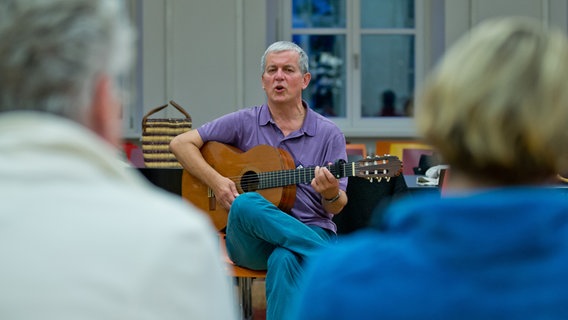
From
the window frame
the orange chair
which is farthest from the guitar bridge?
the window frame

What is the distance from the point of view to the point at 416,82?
30.1 feet

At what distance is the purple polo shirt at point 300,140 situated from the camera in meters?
4.23

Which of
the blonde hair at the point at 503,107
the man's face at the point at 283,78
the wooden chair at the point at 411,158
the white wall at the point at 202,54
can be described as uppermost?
the white wall at the point at 202,54

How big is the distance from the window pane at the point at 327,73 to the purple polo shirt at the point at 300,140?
4.61 metres

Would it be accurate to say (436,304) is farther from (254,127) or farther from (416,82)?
(416,82)

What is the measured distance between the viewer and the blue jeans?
375 centimetres

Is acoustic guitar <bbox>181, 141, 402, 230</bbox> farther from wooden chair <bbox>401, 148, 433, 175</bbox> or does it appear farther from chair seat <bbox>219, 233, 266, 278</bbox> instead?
wooden chair <bbox>401, 148, 433, 175</bbox>

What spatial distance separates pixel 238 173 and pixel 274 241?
738mm

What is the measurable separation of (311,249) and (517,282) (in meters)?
2.59

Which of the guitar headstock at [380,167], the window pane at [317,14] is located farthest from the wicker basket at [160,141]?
the window pane at [317,14]

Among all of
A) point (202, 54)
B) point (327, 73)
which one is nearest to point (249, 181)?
point (202, 54)

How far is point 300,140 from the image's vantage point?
14.3 ft

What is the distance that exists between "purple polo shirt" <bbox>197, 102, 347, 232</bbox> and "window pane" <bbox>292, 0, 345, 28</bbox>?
4.69 m

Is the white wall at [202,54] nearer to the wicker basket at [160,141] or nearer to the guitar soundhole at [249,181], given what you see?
the wicker basket at [160,141]
